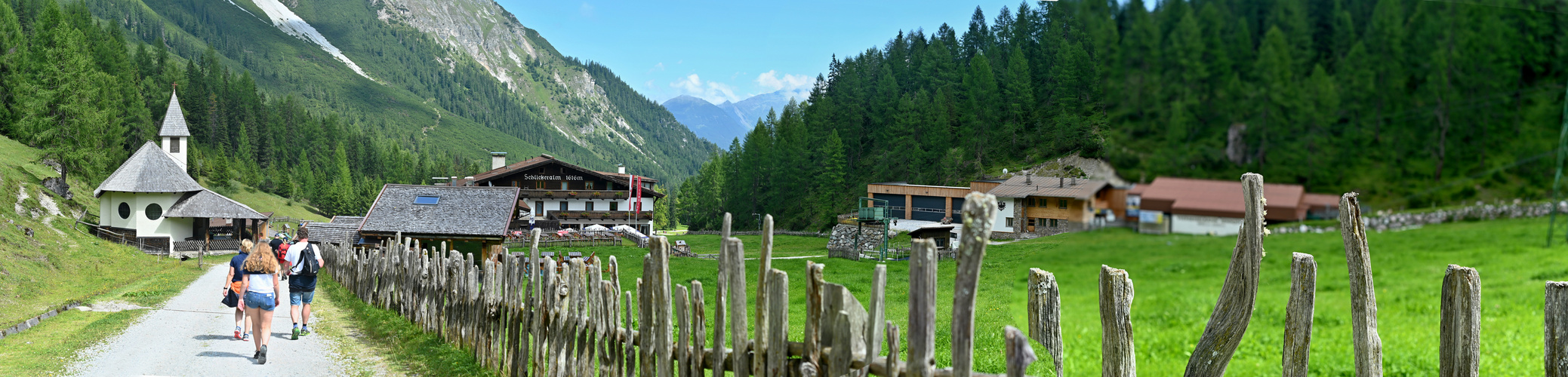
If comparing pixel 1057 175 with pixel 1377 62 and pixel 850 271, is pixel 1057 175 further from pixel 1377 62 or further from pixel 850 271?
pixel 850 271

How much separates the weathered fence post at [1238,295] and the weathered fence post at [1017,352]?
1.14ft

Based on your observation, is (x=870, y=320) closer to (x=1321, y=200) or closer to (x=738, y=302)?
(x=738, y=302)

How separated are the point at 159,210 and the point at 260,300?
118ft

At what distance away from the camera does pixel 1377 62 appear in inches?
63.1

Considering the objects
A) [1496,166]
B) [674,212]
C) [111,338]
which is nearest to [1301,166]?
[1496,166]

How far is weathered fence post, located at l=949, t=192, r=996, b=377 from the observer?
1776 millimetres

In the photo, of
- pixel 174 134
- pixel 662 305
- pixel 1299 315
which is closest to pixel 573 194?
pixel 174 134

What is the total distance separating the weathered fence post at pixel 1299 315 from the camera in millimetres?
1629

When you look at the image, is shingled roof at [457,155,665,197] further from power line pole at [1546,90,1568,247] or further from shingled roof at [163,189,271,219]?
power line pole at [1546,90,1568,247]

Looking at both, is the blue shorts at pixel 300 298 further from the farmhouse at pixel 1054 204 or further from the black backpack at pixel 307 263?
the farmhouse at pixel 1054 204

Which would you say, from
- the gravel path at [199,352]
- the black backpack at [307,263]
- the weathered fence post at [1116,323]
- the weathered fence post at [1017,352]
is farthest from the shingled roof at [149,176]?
the weathered fence post at [1116,323]

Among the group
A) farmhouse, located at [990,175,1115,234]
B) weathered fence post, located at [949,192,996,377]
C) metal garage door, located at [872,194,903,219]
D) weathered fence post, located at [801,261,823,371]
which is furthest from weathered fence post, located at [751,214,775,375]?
metal garage door, located at [872,194,903,219]

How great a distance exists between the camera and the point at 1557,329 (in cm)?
146

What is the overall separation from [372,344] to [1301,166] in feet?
30.9
